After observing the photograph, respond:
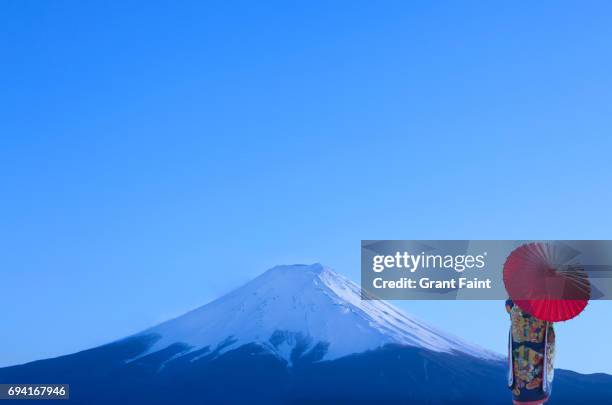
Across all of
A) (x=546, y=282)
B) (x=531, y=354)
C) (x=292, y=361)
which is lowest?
(x=531, y=354)

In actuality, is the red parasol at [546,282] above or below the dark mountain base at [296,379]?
below

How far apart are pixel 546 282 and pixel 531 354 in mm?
967

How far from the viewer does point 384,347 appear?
182 ft

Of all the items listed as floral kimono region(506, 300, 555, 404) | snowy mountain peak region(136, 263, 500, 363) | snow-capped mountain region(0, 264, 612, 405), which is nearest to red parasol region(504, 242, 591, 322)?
floral kimono region(506, 300, 555, 404)

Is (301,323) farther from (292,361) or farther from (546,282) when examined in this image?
(546,282)

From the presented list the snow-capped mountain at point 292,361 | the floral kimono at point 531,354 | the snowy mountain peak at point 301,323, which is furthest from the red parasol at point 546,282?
the snowy mountain peak at point 301,323

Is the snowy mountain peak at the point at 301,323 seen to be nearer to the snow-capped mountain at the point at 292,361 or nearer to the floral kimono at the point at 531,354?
the snow-capped mountain at the point at 292,361

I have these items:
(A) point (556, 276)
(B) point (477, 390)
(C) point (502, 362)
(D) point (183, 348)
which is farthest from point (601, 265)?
(D) point (183, 348)

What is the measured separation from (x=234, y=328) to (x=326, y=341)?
233 inches

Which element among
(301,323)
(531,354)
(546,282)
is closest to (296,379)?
(301,323)

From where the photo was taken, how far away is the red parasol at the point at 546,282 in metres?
10.4

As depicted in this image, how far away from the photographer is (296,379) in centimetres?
5388

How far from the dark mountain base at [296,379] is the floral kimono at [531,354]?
131ft

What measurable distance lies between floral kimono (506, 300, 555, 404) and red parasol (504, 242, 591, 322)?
302 mm
